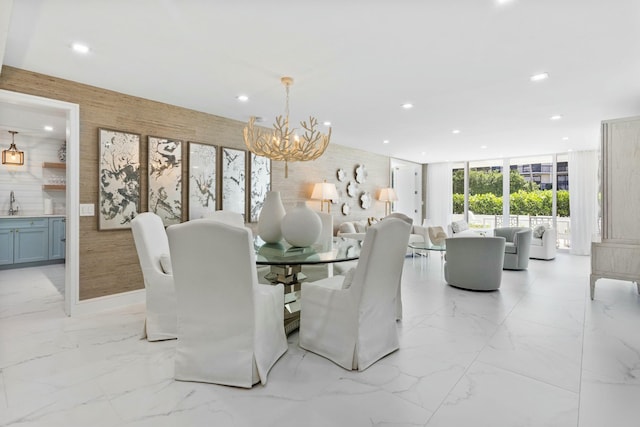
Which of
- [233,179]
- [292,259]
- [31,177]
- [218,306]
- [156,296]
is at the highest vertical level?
[31,177]

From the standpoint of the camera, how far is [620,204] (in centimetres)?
379

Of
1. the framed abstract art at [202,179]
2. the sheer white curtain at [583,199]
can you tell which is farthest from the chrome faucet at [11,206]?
the sheer white curtain at [583,199]

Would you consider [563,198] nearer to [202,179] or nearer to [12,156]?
[202,179]

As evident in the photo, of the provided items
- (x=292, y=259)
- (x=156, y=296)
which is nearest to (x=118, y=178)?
(x=156, y=296)

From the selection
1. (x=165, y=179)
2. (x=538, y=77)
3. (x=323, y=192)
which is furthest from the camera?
(x=323, y=192)

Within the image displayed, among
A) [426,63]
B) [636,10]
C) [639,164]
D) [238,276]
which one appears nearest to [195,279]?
[238,276]

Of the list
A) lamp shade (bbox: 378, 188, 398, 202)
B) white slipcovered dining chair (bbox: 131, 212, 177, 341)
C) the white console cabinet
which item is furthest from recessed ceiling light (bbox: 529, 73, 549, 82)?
lamp shade (bbox: 378, 188, 398, 202)

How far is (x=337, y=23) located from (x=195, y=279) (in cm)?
196

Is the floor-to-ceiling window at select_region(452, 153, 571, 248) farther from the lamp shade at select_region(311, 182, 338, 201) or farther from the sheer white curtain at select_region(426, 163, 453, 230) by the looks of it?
the lamp shade at select_region(311, 182, 338, 201)

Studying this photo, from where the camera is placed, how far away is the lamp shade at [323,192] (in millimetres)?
5898

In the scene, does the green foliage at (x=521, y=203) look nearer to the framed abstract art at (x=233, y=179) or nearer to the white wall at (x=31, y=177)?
the framed abstract art at (x=233, y=179)

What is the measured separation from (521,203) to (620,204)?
4812 mm

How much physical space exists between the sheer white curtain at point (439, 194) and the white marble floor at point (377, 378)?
240 inches

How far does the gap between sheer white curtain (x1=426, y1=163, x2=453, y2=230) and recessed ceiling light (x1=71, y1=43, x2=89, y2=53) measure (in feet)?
28.0
